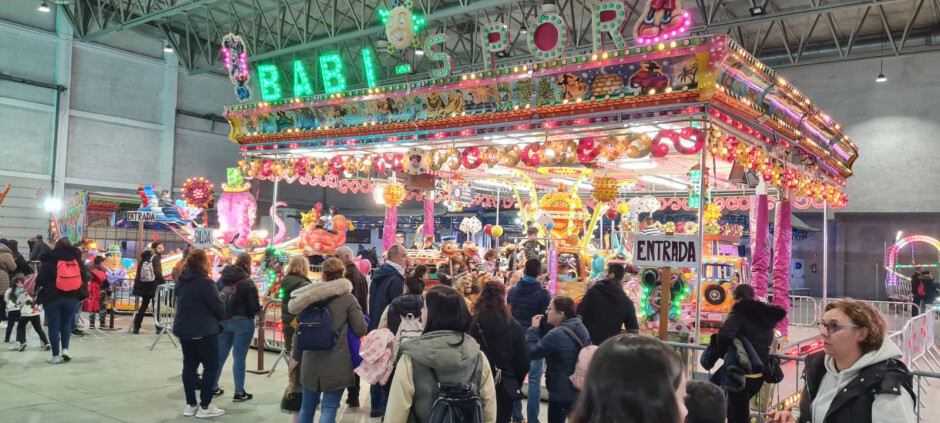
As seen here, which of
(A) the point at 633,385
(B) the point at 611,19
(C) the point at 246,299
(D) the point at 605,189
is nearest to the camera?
(A) the point at 633,385

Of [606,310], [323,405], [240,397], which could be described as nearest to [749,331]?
[606,310]

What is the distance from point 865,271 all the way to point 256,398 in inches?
901

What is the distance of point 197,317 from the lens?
630 cm

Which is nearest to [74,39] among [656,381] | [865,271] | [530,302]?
[530,302]

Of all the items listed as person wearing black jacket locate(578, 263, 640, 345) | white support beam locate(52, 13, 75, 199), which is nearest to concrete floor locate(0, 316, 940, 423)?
person wearing black jacket locate(578, 263, 640, 345)

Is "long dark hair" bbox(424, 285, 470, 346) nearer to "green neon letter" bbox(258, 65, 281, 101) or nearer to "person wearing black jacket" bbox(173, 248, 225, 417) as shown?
"person wearing black jacket" bbox(173, 248, 225, 417)

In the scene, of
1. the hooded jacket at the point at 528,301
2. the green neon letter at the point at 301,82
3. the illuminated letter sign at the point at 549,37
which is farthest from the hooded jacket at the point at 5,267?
the illuminated letter sign at the point at 549,37

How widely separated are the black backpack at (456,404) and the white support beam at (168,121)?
25.3 metres

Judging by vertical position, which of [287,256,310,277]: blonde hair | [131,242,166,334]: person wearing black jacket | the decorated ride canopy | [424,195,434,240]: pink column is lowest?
[131,242,166,334]: person wearing black jacket

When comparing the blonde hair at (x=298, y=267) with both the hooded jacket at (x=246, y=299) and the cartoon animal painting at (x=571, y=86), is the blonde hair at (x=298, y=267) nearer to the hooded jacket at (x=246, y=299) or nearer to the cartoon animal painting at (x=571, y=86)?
the hooded jacket at (x=246, y=299)

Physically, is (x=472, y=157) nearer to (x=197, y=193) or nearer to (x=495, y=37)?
(x=495, y=37)

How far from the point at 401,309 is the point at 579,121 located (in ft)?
14.7

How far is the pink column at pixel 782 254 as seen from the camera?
1202 centimetres

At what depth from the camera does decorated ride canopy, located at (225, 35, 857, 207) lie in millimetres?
8039
